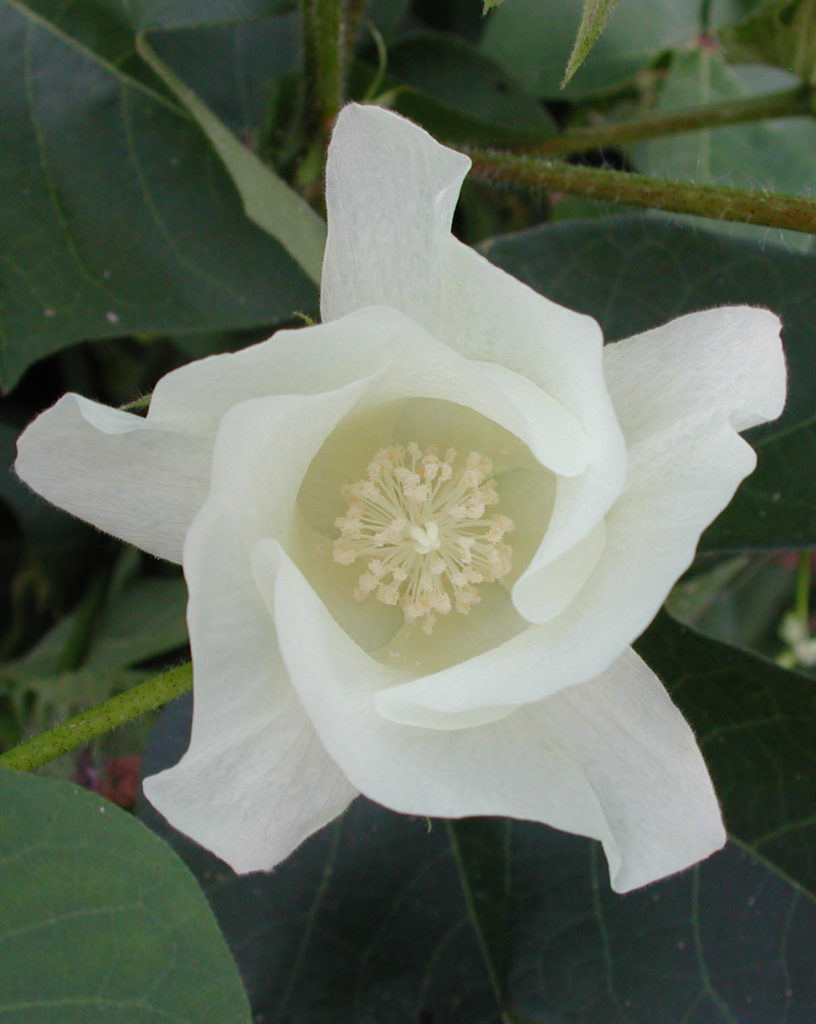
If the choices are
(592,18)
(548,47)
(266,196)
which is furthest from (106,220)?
(592,18)

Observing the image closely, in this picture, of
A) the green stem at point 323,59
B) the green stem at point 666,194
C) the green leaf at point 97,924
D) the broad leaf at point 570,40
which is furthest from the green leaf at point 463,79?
the green leaf at point 97,924

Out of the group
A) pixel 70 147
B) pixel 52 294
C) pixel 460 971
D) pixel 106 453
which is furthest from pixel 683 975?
pixel 70 147

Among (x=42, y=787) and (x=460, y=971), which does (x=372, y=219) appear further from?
(x=460, y=971)

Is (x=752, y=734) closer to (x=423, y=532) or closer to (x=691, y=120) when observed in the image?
(x=423, y=532)

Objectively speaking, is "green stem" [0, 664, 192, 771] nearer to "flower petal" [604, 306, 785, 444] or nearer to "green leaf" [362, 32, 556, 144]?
"flower petal" [604, 306, 785, 444]

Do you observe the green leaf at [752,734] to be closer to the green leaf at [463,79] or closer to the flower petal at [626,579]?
the flower petal at [626,579]

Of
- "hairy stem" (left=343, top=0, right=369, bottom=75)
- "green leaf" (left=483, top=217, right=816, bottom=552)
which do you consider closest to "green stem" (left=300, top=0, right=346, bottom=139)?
"hairy stem" (left=343, top=0, right=369, bottom=75)
